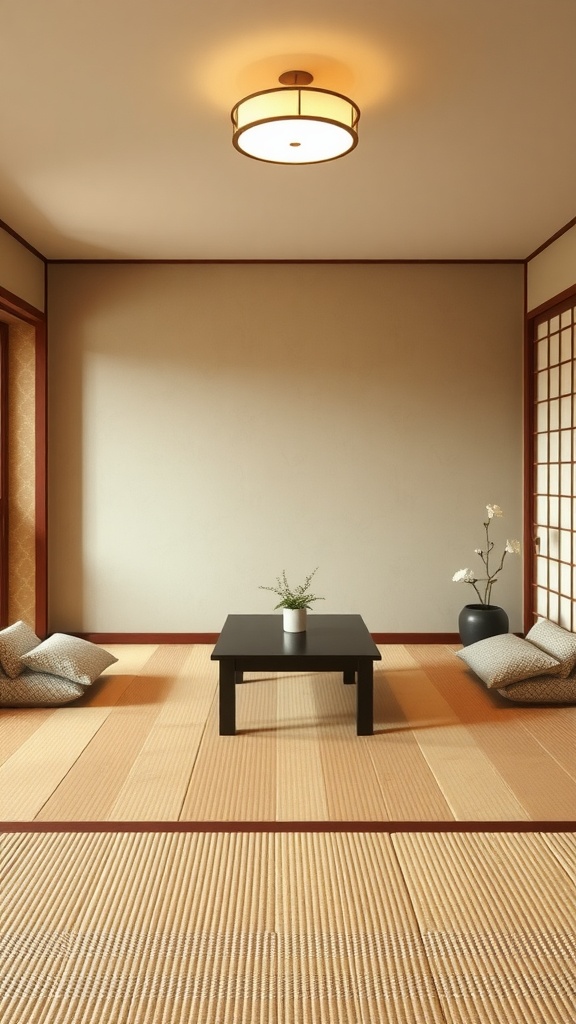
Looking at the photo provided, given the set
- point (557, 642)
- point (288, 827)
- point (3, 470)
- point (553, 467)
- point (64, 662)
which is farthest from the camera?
point (3, 470)

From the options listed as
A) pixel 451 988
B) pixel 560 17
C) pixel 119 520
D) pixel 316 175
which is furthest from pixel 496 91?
pixel 119 520

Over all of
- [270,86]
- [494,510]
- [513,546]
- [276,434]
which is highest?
[270,86]

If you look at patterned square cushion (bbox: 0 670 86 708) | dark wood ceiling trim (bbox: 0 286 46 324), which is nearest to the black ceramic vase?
patterned square cushion (bbox: 0 670 86 708)

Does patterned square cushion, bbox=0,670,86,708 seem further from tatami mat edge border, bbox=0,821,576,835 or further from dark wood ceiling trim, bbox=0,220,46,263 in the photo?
dark wood ceiling trim, bbox=0,220,46,263

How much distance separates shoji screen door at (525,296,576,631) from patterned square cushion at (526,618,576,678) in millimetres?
346

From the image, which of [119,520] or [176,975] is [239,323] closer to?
[119,520]

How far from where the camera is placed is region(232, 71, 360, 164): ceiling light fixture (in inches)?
122

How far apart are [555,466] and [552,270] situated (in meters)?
1.33

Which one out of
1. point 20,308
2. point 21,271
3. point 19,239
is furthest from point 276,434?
point 19,239

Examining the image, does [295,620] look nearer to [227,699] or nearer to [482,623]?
[227,699]

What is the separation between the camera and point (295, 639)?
4211 millimetres

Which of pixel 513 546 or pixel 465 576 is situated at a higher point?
pixel 513 546

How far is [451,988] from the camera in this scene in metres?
1.91

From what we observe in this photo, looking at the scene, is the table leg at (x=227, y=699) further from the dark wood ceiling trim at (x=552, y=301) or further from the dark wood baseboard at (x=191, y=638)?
the dark wood ceiling trim at (x=552, y=301)
